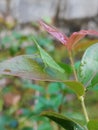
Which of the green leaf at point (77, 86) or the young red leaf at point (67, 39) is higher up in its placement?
the young red leaf at point (67, 39)

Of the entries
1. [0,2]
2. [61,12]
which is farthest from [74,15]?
[0,2]

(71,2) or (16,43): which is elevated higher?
(16,43)

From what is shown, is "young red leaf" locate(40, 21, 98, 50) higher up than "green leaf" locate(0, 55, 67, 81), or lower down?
higher up

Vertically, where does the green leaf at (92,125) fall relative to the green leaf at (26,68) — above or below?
below

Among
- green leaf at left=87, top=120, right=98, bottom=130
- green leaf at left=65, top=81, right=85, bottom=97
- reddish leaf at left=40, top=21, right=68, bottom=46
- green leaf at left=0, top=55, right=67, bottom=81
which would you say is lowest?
green leaf at left=87, top=120, right=98, bottom=130

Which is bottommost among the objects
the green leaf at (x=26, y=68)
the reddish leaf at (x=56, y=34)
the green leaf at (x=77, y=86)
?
the green leaf at (x=77, y=86)

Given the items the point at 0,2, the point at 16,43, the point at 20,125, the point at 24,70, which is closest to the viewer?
the point at 24,70

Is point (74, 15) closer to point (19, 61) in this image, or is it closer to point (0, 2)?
point (0, 2)

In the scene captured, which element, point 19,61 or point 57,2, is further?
point 57,2
